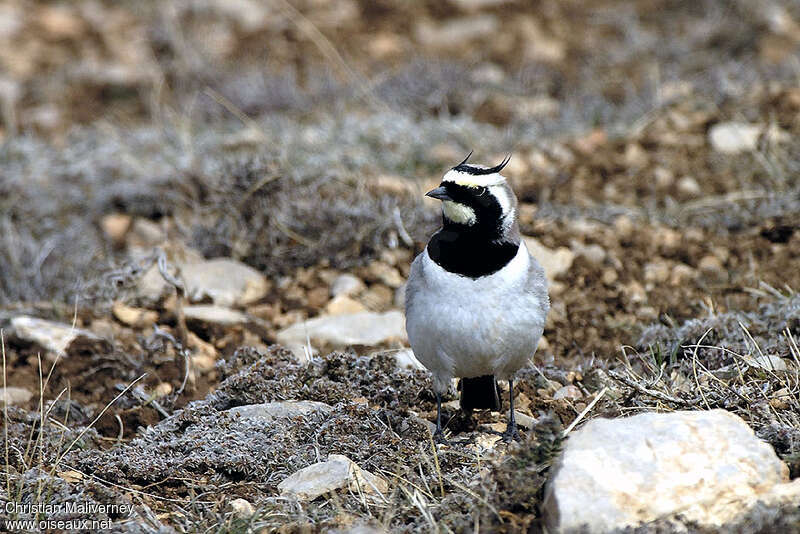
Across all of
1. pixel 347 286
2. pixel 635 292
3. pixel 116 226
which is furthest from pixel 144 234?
pixel 635 292

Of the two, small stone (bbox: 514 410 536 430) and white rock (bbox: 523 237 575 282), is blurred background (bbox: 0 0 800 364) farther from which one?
small stone (bbox: 514 410 536 430)

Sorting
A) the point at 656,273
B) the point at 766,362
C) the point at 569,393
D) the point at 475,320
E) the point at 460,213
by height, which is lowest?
the point at 656,273

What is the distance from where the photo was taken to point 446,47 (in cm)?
983

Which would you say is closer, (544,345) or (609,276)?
(544,345)

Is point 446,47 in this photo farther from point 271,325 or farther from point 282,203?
point 271,325

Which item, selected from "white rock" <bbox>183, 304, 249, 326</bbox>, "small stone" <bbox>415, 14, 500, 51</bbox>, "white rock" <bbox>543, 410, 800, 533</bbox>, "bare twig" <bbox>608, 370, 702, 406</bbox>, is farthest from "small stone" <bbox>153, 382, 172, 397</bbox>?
"small stone" <bbox>415, 14, 500, 51</bbox>

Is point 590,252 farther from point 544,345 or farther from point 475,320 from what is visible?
point 475,320

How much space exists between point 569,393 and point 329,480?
4.29 feet

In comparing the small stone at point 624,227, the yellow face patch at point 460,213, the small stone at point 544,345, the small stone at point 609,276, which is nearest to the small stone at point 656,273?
the small stone at point 609,276

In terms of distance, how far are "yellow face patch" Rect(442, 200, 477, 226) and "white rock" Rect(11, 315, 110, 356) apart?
2.18m

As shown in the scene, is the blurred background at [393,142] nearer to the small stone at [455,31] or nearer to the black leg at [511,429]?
the small stone at [455,31]

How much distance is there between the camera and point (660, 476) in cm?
301

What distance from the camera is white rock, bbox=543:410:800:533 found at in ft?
9.61

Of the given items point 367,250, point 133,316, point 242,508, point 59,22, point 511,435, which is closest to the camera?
point 242,508
